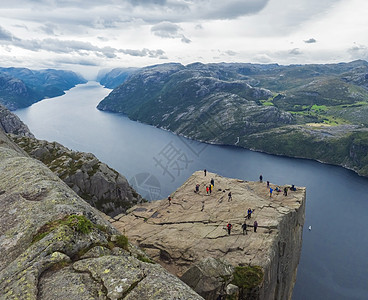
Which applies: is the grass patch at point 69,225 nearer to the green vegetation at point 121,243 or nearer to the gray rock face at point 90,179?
the green vegetation at point 121,243

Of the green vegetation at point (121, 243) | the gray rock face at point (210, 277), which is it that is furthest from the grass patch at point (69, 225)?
the gray rock face at point (210, 277)

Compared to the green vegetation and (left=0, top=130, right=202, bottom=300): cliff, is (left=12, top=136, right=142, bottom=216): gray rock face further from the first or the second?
the green vegetation

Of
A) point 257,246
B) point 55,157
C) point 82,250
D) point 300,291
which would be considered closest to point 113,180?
point 55,157

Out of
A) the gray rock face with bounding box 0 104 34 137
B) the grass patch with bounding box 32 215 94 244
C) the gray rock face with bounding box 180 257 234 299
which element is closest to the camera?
the grass patch with bounding box 32 215 94 244

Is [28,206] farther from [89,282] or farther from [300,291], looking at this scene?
[300,291]

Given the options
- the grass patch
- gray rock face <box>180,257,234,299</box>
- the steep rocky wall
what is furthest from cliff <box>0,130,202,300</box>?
the steep rocky wall

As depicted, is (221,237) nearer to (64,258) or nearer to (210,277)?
(210,277)

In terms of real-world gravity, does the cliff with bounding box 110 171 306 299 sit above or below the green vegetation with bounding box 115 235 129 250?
below
